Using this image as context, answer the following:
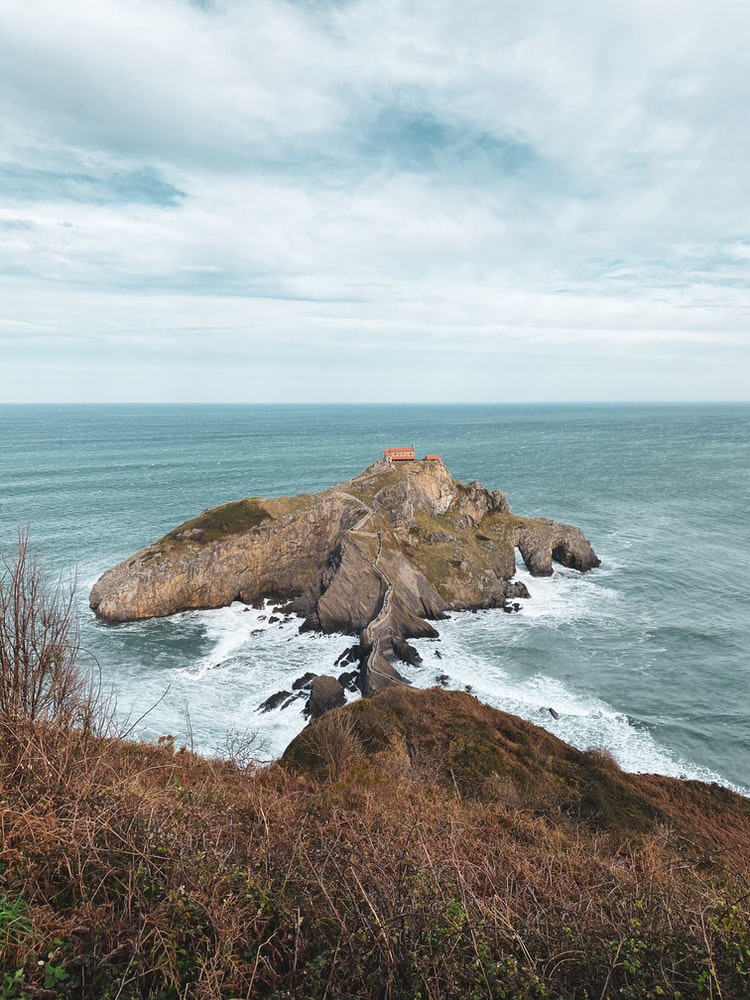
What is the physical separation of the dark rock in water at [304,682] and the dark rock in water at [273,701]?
81cm

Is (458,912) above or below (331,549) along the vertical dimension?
→ above

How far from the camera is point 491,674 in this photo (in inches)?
Answer: 1599

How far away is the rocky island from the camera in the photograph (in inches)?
1905

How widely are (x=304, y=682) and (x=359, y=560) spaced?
14854 mm

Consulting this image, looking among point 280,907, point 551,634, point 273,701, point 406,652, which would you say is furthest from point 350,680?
point 280,907

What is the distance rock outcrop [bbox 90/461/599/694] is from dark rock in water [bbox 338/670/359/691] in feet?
2.39

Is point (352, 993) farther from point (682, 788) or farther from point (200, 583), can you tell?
point (200, 583)

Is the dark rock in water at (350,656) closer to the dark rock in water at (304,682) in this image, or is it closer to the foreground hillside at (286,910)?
the dark rock in water at (304,682)

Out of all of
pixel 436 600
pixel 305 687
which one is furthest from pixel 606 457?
pixel 305 687

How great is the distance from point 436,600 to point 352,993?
46611 mm

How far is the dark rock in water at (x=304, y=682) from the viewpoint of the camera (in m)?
38.2

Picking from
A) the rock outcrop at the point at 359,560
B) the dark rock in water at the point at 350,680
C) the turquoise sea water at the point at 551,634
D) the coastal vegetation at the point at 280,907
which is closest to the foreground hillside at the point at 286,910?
the coastal vegetation at the point at 280,907

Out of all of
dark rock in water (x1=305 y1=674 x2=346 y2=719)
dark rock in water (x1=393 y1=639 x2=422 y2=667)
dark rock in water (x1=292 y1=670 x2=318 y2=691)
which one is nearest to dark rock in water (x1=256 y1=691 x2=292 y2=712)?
dark rock in water (x1=292 y1=670 x2=318 y2=691)

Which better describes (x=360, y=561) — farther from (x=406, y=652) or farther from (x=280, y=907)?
(x=280, y=907)
